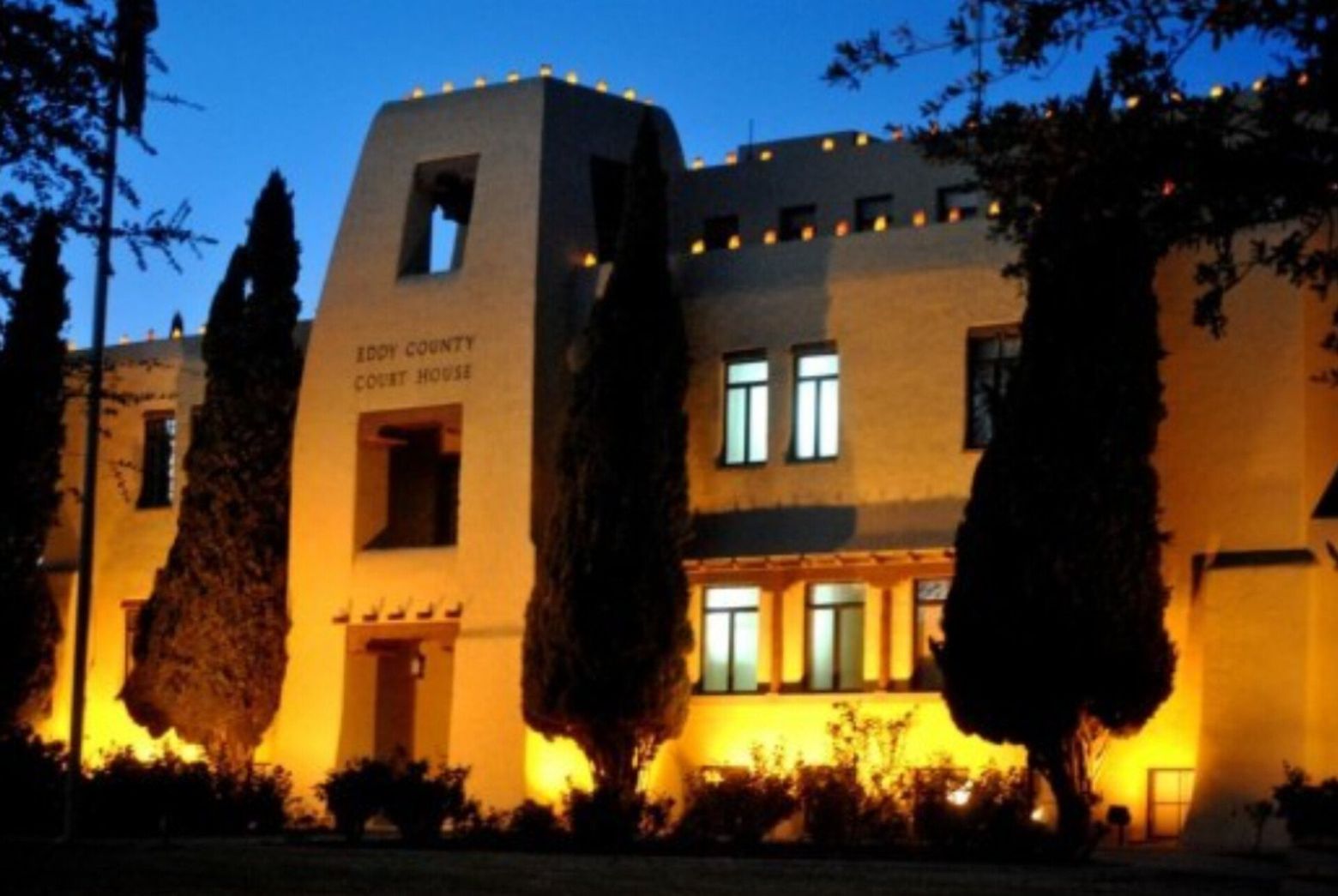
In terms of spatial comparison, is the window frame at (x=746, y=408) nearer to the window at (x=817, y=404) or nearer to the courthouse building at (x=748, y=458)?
the courthouse building at (x=748, y=458)

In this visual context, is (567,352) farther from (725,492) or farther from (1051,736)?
(1051,736)

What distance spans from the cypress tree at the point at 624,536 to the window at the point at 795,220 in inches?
158

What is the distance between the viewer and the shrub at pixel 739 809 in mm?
29844

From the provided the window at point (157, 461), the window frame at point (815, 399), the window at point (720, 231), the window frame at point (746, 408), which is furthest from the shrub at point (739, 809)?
the window at point (157, 461)

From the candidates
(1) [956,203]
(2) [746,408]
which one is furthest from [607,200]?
(1) [956,203]

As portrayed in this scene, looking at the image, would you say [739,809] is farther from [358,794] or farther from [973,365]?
[973,365]

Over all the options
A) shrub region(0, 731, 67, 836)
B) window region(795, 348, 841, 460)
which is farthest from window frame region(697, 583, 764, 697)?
shrub region(0, 731, 67, 836)

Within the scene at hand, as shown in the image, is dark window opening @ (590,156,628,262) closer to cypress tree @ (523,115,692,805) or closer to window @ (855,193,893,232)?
window @ (855,193,893,232)

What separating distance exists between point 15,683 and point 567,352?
1155 cm

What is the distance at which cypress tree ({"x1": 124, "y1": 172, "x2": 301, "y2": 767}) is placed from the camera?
125 ft

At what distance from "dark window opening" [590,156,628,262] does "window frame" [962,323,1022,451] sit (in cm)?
679

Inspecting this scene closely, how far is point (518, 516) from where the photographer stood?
36125 millimetres

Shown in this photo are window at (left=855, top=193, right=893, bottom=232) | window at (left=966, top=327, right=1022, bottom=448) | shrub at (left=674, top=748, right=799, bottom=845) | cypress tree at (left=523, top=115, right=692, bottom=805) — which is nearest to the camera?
shrub at (left=674, top=748, right=799, bottom=845)

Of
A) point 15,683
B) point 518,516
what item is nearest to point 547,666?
point 518,516
